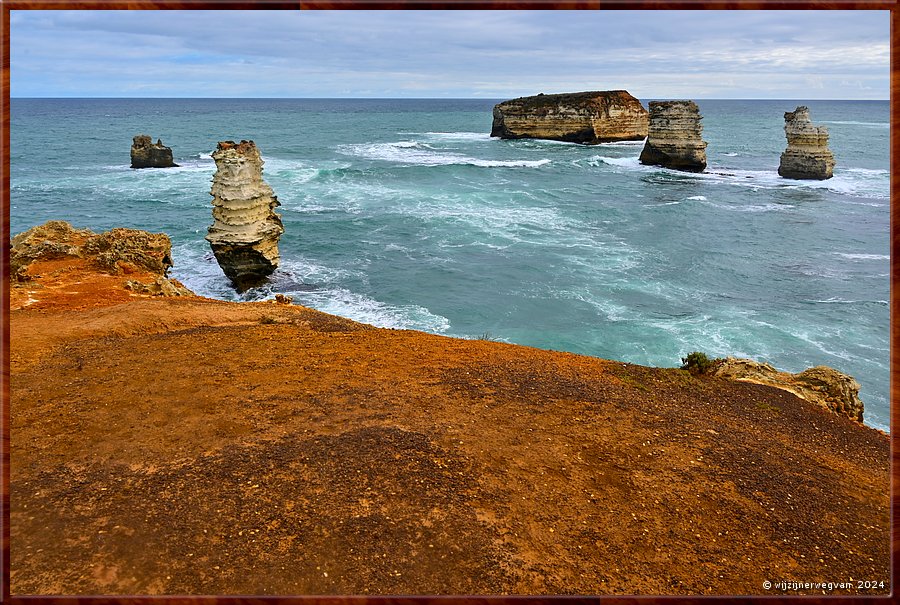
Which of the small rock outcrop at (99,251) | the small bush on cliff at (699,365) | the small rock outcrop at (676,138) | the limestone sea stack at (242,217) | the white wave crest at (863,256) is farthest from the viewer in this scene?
the small rock outcrop at (676,138)

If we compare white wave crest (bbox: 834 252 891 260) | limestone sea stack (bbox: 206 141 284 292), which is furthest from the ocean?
limestone sea stack (bbox: 206 141 284 292)

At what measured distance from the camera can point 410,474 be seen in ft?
21.5

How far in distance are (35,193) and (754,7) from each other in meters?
50.3

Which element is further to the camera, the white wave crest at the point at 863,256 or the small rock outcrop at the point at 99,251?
the white wave crest at the point at 863,256

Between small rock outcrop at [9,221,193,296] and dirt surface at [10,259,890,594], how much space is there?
674 cm

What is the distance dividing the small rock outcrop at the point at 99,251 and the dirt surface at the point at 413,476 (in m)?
6.74

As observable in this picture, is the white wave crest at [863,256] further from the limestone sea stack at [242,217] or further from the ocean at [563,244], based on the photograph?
the limestone sea stack at [242,217]

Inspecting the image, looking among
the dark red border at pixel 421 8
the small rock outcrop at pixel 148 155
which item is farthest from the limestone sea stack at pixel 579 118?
the dark red border at pixel 421 8

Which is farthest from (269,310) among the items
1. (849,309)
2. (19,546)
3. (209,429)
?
(849,309)

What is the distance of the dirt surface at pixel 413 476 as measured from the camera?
201 inches

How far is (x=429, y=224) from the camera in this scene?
110 feet

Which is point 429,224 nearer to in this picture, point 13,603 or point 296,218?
point 296,218

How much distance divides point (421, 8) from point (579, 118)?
247 ft

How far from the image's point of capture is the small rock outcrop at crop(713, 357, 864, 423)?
410 inches
